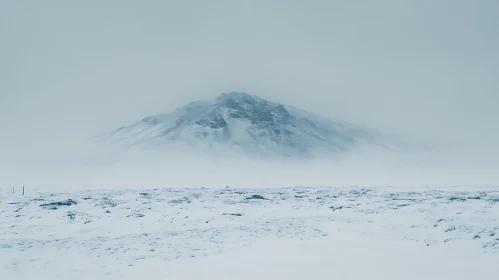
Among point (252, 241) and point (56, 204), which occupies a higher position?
point (56, 204)

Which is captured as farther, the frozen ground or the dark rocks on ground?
the dark rocks on ground

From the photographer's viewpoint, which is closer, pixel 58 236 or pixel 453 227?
pixel 453 227

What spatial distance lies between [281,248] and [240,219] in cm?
666

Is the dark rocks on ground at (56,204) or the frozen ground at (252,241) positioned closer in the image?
the frozen ground at (252,241)

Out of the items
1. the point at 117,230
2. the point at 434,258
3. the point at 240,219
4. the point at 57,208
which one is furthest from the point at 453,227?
the point at 57,208

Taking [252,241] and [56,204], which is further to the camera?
[56,204]

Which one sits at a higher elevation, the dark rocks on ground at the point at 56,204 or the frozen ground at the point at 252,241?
the dark rocks on ground at the point at 56,204

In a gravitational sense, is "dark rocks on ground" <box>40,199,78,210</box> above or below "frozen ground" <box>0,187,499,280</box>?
above

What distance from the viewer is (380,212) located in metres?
25.4

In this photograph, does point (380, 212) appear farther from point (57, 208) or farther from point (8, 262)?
point (57, 208)

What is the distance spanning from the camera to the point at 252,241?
811 inches

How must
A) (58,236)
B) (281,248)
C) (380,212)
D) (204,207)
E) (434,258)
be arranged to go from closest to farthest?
(434,258) → (281,248) → (58,236) → (380,212) → (204,207)

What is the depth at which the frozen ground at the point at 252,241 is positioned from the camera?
1630cm

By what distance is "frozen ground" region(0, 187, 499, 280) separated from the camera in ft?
53.5
